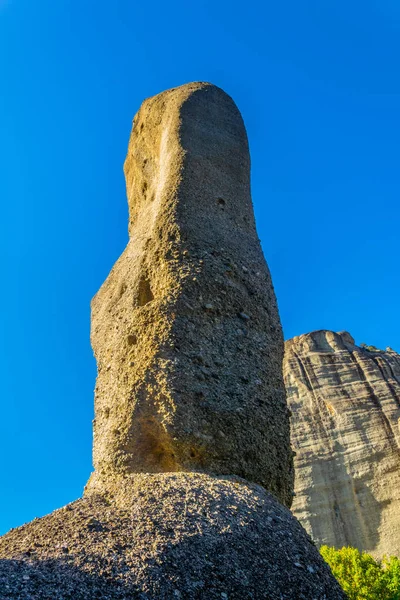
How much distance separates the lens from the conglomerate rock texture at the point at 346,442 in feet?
63.4

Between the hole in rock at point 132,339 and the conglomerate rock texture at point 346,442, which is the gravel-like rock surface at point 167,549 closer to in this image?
the hole in rock at point 132,339

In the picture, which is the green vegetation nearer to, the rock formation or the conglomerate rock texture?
the conglomerate rock texture

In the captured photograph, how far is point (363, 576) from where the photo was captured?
45.6 feet

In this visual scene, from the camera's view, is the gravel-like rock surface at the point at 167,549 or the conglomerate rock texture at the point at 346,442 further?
the conglomerate rock texture at the point at 346,442

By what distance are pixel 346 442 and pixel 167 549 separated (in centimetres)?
1998

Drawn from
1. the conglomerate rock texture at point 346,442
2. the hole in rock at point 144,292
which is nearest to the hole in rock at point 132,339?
the hole in rock at point 144,292

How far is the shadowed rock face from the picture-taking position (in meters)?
3.85

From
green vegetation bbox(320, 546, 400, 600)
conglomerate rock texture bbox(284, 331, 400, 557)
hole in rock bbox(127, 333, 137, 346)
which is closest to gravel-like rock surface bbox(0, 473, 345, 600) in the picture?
hole in rock bbox(127, 333, 137, 346)

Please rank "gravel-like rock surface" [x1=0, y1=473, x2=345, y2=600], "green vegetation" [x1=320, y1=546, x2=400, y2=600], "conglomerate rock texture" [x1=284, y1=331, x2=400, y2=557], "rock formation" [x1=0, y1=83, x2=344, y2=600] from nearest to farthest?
"gravel-like rock surface" [x1=0, y1=473, x2=345, y2=600] → "rock formation" [x1=0, y1=83, x2=344, y2=600] → "green vegetation" [x1=320, y1=546, x2=400, y2=600] → "conglomerate rock texture" [x1=284, y1=331, x2=400, y2=557]

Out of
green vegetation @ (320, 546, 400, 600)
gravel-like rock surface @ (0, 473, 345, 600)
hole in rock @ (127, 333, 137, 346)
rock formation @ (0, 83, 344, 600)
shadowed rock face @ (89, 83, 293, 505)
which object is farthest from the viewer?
green vegetation @ (320, 546, 400, 600)

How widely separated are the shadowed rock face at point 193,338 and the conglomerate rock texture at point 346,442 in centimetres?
1658

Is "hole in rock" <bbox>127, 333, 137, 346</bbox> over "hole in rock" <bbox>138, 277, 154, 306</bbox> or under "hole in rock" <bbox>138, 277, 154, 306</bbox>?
under

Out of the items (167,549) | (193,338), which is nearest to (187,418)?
(193,338)

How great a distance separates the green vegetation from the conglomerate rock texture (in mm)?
4490
